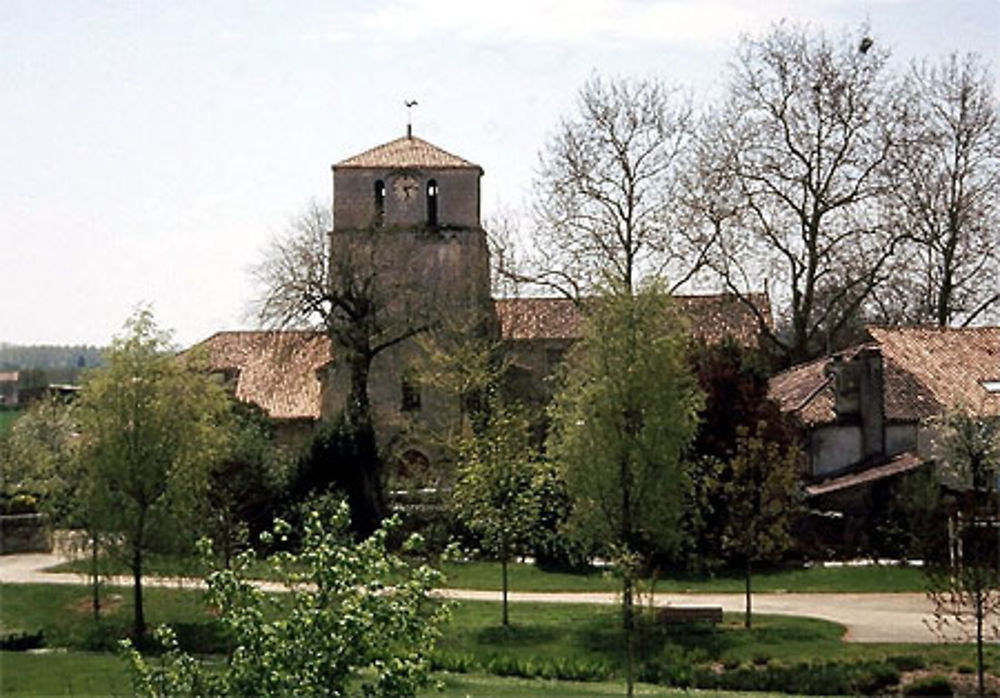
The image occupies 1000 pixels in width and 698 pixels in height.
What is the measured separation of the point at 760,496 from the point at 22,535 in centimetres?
2250

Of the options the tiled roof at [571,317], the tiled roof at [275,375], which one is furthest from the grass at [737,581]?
the tiled roof at [571,317]

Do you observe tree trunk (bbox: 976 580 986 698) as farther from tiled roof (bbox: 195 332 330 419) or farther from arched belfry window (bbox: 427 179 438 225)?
arched belfry window (bbox: 427 179 438 225)

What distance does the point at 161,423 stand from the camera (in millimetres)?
32688

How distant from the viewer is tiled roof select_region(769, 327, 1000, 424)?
4112 cm

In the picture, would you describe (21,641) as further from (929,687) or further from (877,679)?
(929,687)

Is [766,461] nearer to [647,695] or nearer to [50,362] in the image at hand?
[647,695]

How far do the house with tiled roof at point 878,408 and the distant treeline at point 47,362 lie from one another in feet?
60.9

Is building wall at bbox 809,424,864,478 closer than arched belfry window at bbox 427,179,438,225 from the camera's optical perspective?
Yes

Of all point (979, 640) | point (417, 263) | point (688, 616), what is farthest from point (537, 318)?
point (979, 640)

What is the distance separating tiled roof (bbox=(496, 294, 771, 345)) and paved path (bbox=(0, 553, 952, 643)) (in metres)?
21.4

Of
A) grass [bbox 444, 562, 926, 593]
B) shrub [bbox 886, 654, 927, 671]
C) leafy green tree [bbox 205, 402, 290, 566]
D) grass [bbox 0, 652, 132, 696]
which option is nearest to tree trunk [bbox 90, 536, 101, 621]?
leafy green tree [bbox 205, 402, 290, 566]

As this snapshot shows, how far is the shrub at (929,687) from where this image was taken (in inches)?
971

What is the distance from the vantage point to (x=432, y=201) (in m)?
53.6

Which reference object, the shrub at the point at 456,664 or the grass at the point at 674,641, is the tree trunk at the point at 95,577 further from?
the shrub at the point at 456,664
